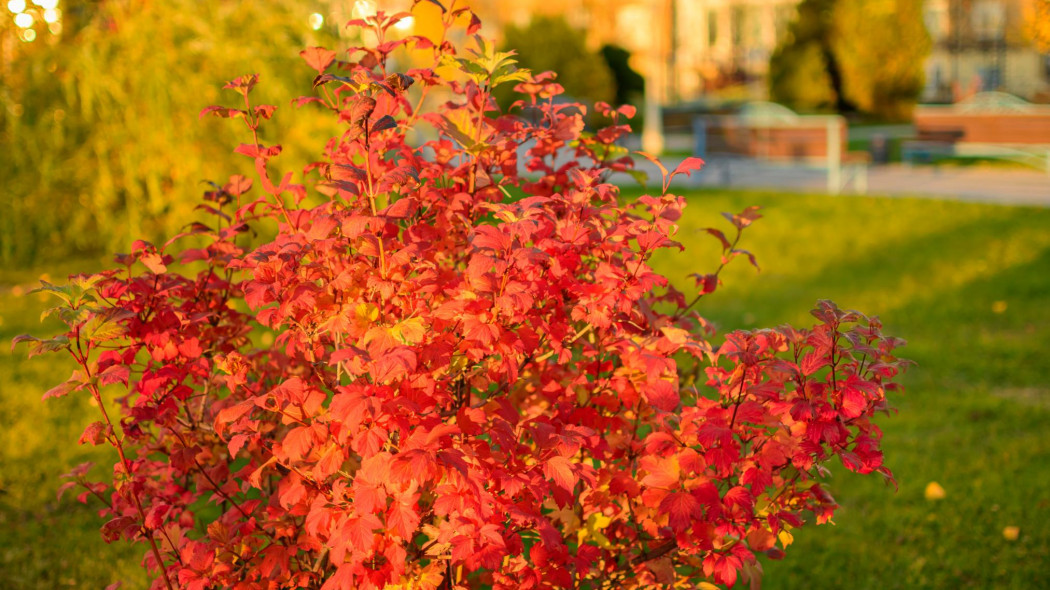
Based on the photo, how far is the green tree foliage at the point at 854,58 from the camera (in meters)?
19.2

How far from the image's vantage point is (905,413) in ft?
15.4

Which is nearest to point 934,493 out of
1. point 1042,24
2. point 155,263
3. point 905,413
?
point 905,413

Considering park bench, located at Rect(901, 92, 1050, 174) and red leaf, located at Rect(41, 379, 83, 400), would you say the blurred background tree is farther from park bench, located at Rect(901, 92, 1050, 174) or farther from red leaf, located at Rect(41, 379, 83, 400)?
red leaf, located at Rect(41, 379, 83, 400)

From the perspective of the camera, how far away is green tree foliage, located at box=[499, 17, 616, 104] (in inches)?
749

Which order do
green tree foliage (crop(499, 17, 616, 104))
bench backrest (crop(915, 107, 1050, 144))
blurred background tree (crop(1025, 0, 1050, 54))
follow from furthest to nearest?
green tree foliage (crop(499, 17, 616, 104))
bench backrest (crop(915, 107, 1050, 144))
blurred background tree (crop(1025, 0, 1050, 54))

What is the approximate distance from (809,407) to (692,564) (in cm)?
53

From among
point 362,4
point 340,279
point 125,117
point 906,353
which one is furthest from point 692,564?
point 125,117

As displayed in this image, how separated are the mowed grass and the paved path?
6.14 ft

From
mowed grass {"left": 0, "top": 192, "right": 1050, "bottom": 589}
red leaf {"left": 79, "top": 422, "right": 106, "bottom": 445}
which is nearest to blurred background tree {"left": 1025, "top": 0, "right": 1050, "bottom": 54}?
mowed grass {"left": 0, "top": 192, "right": 1050, "bottom": 589}

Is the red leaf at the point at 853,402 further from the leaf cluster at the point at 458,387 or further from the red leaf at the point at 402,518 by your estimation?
the red leaf at the point at 402,518

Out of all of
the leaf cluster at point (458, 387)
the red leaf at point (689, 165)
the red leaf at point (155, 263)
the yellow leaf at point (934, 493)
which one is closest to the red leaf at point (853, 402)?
the leaf cluster at point (458, 387)

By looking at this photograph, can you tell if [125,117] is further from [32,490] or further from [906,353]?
[906,353]

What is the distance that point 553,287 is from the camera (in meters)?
1.91

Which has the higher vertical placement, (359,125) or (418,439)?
(359,125)
